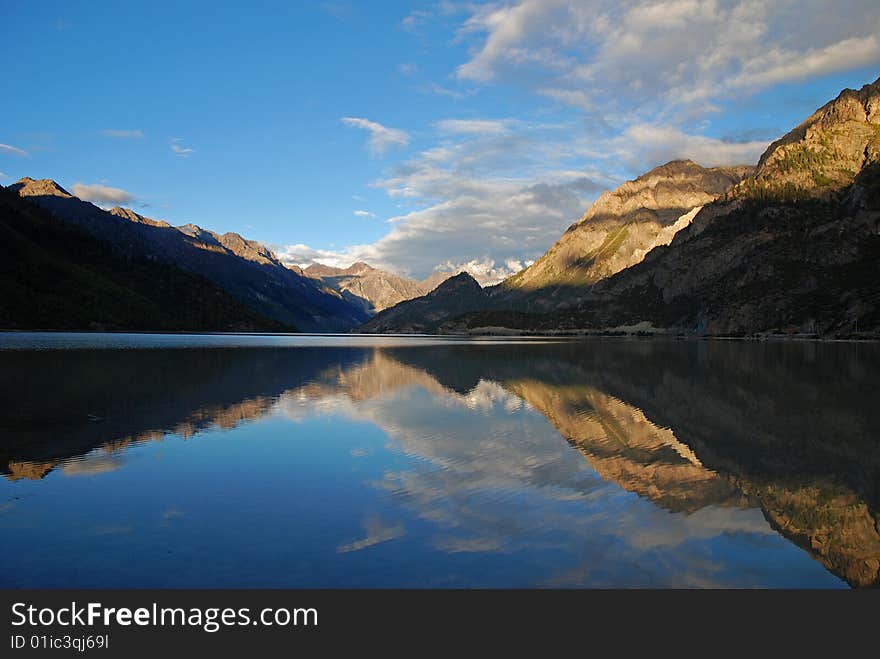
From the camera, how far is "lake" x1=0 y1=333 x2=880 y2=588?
504 inches

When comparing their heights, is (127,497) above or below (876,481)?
above

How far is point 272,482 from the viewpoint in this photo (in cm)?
1989

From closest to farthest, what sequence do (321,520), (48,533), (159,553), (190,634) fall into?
(190,634) < (159,553) < (48,533) < (321,520)

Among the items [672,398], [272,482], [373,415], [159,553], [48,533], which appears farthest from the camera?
[672,398]

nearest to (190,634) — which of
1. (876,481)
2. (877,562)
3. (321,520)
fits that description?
(321,520)

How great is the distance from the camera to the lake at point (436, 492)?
1280cm

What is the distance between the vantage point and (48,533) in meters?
14.4

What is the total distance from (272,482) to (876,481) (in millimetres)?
20005

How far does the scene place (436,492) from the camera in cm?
1895

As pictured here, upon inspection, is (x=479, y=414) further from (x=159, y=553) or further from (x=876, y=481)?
(x=159, y=553)

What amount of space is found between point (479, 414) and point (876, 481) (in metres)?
19.8

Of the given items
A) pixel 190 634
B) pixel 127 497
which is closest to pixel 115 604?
pixel 190 634

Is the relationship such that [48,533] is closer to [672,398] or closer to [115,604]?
[115,604]

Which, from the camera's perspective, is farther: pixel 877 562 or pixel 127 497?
pixel 127 497
